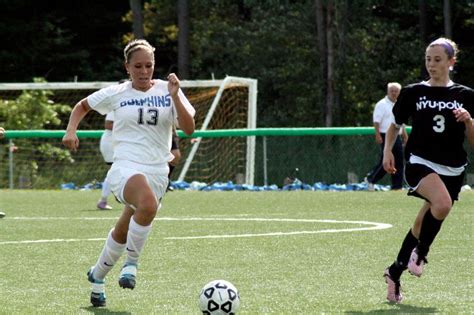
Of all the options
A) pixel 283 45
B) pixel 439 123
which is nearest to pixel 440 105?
pixel 439 123

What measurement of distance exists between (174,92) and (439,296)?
2.25m

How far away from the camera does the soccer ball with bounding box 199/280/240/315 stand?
23.4ft

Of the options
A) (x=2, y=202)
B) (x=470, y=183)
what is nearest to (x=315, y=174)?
(x=470, y=183)

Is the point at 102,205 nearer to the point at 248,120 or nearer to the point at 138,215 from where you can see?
the point at 248,120

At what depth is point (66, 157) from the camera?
28.9 meters

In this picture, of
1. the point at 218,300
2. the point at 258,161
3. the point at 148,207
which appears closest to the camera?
the point at 218,300

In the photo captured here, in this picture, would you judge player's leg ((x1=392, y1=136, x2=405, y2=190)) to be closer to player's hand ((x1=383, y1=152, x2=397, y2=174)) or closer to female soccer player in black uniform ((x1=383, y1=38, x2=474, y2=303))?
player's hand ((x1=383, y1=152, x2=397, y2=174))

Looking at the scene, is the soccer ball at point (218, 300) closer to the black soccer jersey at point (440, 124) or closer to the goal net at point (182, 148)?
the black soccer jersey at point (440, 124)

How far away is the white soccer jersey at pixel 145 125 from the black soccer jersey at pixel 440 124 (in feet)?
Answer: 5.27

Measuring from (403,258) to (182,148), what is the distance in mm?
18289

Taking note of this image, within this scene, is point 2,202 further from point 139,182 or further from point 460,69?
point 460,69

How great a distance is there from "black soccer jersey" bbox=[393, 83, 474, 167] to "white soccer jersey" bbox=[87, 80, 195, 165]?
1.61m

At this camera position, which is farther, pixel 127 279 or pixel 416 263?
pixel 416 263

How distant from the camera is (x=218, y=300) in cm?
715
